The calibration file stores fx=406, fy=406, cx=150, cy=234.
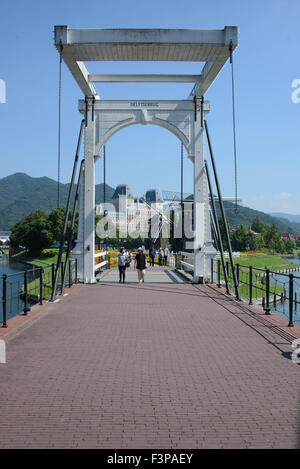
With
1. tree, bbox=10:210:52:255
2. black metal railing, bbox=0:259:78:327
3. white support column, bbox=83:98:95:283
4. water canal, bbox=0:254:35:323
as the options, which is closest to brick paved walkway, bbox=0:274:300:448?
black metal railing, bbox=0:259:78:327

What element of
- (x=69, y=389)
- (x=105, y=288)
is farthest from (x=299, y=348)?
(x=105, y=288)

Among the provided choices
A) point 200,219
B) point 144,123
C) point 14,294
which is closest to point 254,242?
point 200,219

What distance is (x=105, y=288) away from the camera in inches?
530

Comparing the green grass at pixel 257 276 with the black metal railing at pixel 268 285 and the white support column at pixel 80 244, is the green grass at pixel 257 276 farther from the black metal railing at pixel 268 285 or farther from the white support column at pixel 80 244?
the white support column at pixel 80 244

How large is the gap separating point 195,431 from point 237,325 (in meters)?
4.54

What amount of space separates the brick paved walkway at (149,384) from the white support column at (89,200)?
20.1 feet

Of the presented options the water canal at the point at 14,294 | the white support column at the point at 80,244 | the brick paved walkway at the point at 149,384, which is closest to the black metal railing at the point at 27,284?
the water canal at the point at 14,294

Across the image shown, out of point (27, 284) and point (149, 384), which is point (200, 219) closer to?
point (27, 284)

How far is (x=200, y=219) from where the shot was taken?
15023mm

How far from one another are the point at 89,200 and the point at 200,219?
4147 millimetres

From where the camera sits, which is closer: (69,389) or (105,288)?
(69,389)

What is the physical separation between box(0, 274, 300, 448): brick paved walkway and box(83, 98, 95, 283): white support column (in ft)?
20.1

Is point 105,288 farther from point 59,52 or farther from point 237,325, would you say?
point 59,52

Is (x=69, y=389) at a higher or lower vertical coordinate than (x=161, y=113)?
lower
